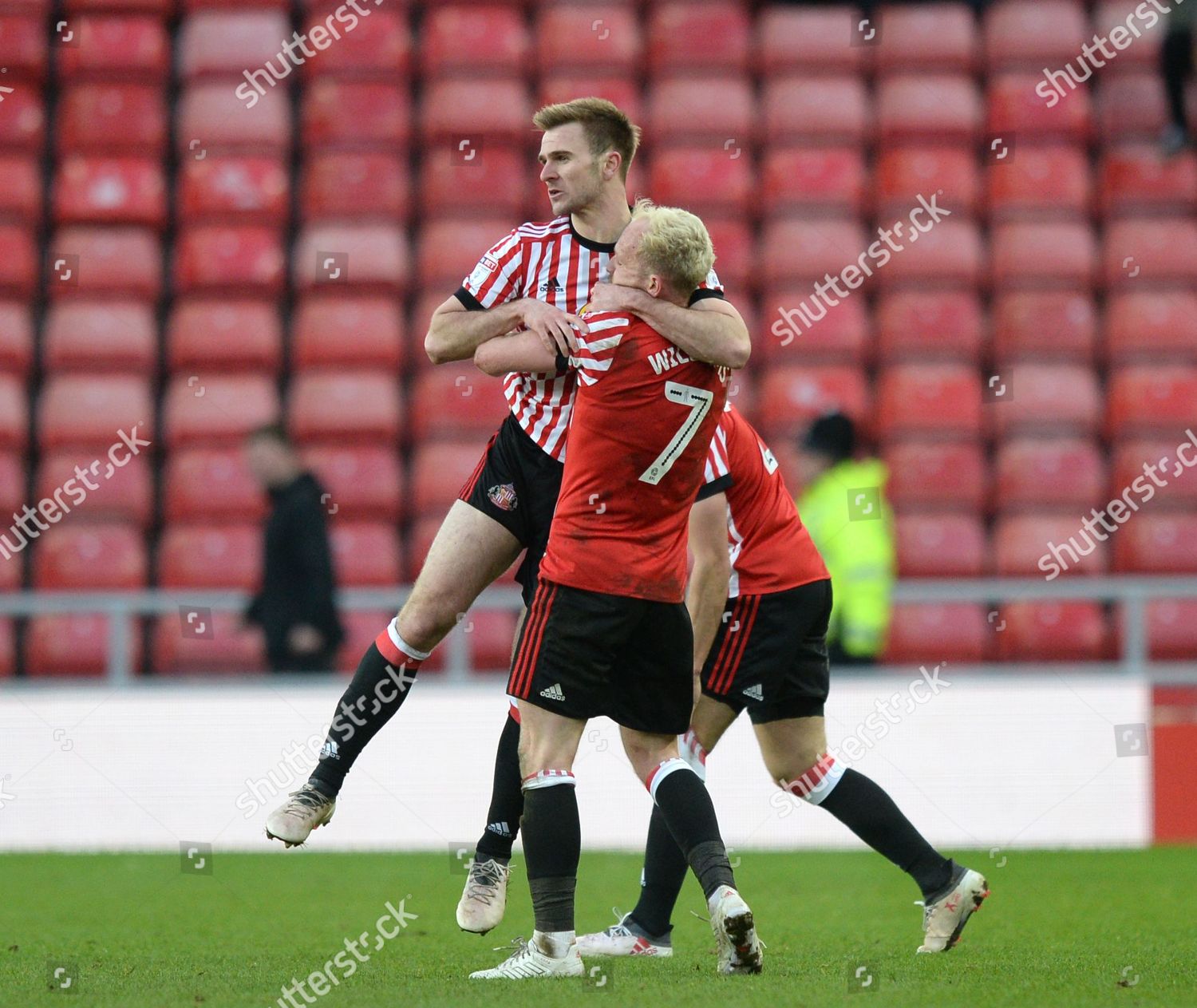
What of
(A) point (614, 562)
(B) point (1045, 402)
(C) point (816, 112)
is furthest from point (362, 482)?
(A) point (614, 562)

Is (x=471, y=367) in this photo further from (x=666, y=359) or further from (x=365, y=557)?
(x=666, y=359)

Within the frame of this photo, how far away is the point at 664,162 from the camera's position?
1127 centimetres

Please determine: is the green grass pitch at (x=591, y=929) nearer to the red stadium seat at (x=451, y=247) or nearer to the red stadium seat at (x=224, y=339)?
the red stadium seat at (x=224, y=339)

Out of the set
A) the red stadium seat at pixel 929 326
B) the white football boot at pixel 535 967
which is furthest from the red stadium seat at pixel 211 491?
the white football boot at pixel 535 967

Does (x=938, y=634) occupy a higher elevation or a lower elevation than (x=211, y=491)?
lower

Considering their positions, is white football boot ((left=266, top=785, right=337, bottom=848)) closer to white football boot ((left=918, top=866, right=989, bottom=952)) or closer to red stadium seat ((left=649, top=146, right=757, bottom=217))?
white football boot ((left=918, top=866, right=989, bottom=952))

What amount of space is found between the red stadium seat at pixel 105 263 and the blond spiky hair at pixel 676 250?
7357 millimetres

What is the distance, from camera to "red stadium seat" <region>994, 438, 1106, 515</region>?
10.2m

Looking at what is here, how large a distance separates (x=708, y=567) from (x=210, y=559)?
5.69 m

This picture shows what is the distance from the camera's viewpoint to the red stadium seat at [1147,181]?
37.2 feet

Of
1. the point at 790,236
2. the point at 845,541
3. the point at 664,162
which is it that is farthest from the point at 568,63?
the point at 845,541

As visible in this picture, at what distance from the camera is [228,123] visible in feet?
37.3

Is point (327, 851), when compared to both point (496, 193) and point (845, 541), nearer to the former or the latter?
point (845, 541)

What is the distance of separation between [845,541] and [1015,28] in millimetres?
5085
